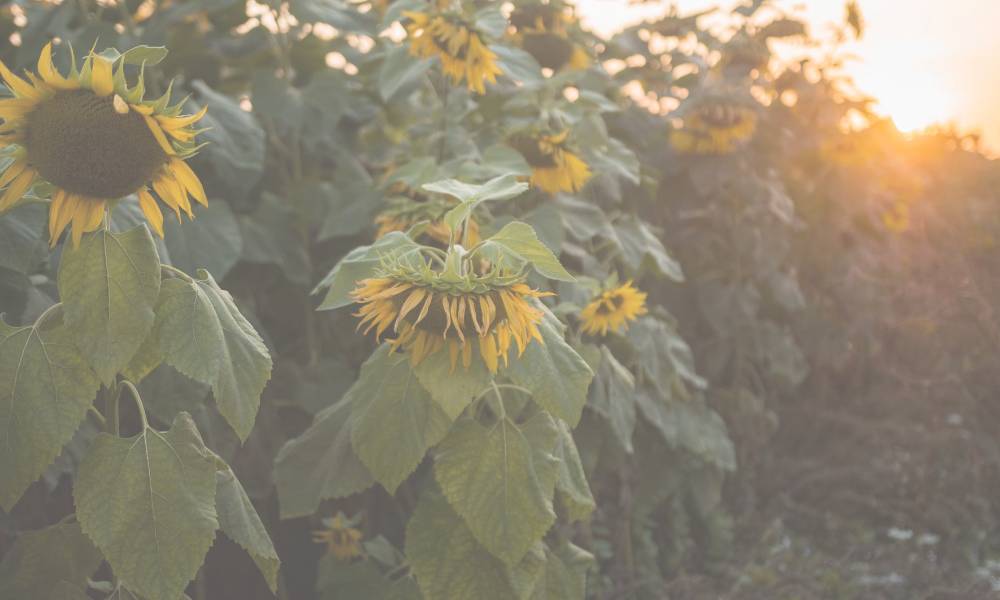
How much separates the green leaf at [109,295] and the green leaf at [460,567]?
1.65ft

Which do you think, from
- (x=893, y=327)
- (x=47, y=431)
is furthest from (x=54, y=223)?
(x=893, y=327)

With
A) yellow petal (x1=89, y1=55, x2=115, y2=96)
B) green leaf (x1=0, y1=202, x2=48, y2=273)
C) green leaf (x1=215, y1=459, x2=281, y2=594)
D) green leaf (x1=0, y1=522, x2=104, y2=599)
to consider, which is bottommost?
green leaf (x1=0, y1=522, x2=104, y2=599)

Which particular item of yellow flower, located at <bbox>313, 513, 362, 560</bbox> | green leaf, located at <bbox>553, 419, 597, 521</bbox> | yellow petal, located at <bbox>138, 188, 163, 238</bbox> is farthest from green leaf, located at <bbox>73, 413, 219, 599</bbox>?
yellow flower, located at <bbox>313, 513, 362, 560</bbox>

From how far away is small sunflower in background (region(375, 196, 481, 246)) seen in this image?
1.62 meters

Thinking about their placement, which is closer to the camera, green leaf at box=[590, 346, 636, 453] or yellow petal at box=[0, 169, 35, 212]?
yellow petal at box=[0, 169, 35, 212]

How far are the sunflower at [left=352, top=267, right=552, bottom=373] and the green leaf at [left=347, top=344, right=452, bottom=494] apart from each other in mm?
69

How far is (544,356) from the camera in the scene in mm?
1315

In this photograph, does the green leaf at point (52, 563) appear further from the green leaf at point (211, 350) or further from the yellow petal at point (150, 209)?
the yellow petal at point (150, 209)

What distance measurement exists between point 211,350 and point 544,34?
4.55ft

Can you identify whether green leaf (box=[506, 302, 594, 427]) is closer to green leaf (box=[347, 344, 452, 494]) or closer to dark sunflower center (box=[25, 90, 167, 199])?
green leaf (box=[347, 344, 452, 494])

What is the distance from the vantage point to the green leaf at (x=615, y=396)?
1.78m

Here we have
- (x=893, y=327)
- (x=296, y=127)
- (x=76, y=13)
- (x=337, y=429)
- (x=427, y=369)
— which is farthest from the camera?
(x=893, y=327)

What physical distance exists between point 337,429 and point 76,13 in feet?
4.13

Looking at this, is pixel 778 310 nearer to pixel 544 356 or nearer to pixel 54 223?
pixel 544 356
